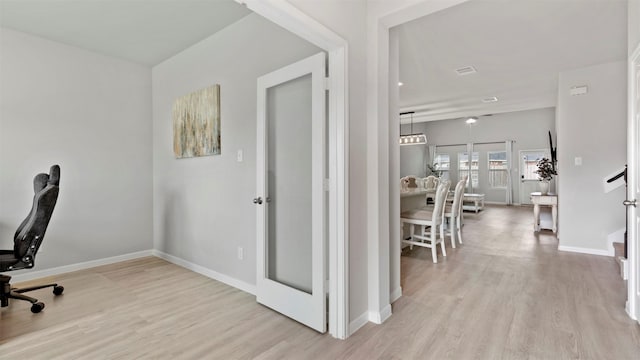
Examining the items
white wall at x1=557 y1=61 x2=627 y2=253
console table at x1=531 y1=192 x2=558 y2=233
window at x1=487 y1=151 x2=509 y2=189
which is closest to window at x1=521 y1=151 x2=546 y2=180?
window at x1=487 y1=151 x2=509 y2=189

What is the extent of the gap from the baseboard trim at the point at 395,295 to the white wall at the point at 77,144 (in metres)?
3.37

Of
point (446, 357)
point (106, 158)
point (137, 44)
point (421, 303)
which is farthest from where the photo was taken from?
point (106, 158)

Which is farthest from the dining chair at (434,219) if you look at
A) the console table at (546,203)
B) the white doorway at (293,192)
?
the console table at (546,203)

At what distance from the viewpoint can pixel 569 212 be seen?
4.35m

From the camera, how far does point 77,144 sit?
3580mm

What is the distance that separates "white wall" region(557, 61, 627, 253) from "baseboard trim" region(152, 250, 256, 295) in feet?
14.5

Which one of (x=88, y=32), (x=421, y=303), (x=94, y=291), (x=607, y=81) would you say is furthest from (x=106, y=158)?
(x=607, y=81)

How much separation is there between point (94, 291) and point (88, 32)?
2.66 metres

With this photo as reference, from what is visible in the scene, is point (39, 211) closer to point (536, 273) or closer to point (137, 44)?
point (137, 44)

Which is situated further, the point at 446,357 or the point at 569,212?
the point at 569,212

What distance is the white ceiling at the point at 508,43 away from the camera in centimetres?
285

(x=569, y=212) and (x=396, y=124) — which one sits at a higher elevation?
(x=396, y=124)

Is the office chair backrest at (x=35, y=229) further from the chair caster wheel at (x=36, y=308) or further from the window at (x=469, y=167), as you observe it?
the window at (x=469, y=167)

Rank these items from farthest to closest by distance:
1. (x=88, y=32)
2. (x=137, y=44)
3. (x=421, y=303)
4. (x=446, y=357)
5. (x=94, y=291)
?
(x=137, y=44) → (x=88, y=32) → (x=94, y=291) → (x=421, y=303) → (x=446, y=357)
